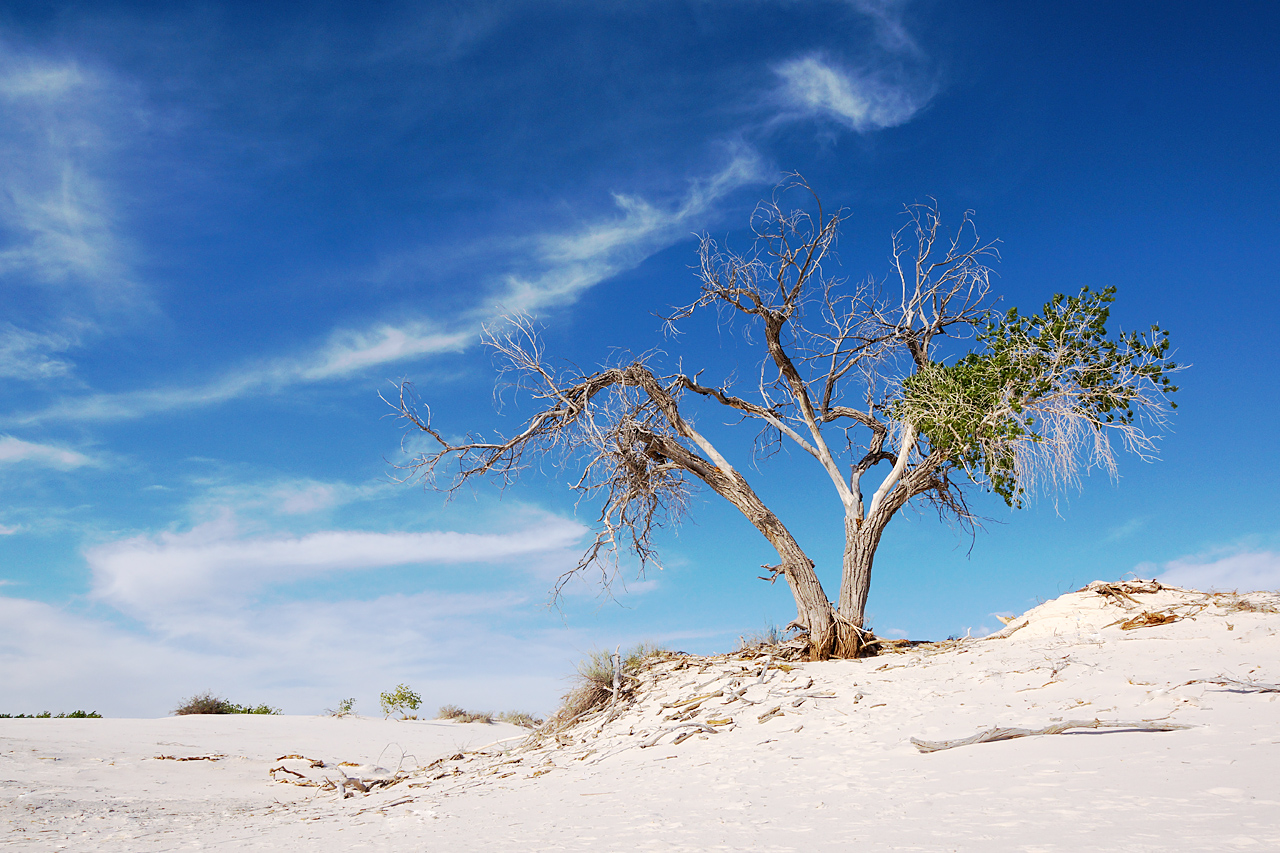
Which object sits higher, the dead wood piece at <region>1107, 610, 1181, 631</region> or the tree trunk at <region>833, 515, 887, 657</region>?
the tree trunk at <region>833, 515, 887, 657</region>

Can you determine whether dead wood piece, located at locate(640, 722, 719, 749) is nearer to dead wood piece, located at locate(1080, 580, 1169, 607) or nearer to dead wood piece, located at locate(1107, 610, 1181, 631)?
dead wood piece, located at locate(1107, 610, 1181, 631)

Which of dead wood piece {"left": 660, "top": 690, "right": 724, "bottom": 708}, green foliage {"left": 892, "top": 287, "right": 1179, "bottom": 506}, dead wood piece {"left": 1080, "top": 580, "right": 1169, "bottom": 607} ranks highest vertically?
green foliage {"left": 892, "top": 287, "right": 1179, "bottom": 506}

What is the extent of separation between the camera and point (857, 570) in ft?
40.5

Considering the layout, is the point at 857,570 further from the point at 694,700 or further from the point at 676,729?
the point at 676,729

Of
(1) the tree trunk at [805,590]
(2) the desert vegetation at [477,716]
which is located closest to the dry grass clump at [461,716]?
(2) the desert vegetation at [477,716]

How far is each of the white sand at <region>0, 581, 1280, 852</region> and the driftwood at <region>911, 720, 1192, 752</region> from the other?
8 centimetres

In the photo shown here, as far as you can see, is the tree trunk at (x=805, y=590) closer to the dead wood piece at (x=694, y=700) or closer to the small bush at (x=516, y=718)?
the dead wood piece at (x=694, y=700)

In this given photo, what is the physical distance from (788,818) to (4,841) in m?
6.76

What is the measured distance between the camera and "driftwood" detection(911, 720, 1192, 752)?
6121mm

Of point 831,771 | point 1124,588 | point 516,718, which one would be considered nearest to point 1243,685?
point 831,771

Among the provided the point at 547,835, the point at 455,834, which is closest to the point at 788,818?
the point at 547,835

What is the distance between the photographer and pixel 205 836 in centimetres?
680

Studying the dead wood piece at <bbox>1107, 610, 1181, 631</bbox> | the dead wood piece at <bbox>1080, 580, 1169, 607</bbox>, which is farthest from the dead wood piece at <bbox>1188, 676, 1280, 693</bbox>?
the dead wood piece at <bbox>1080, 580, 1169, 607</bbox>

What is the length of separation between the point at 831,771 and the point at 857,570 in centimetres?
614
